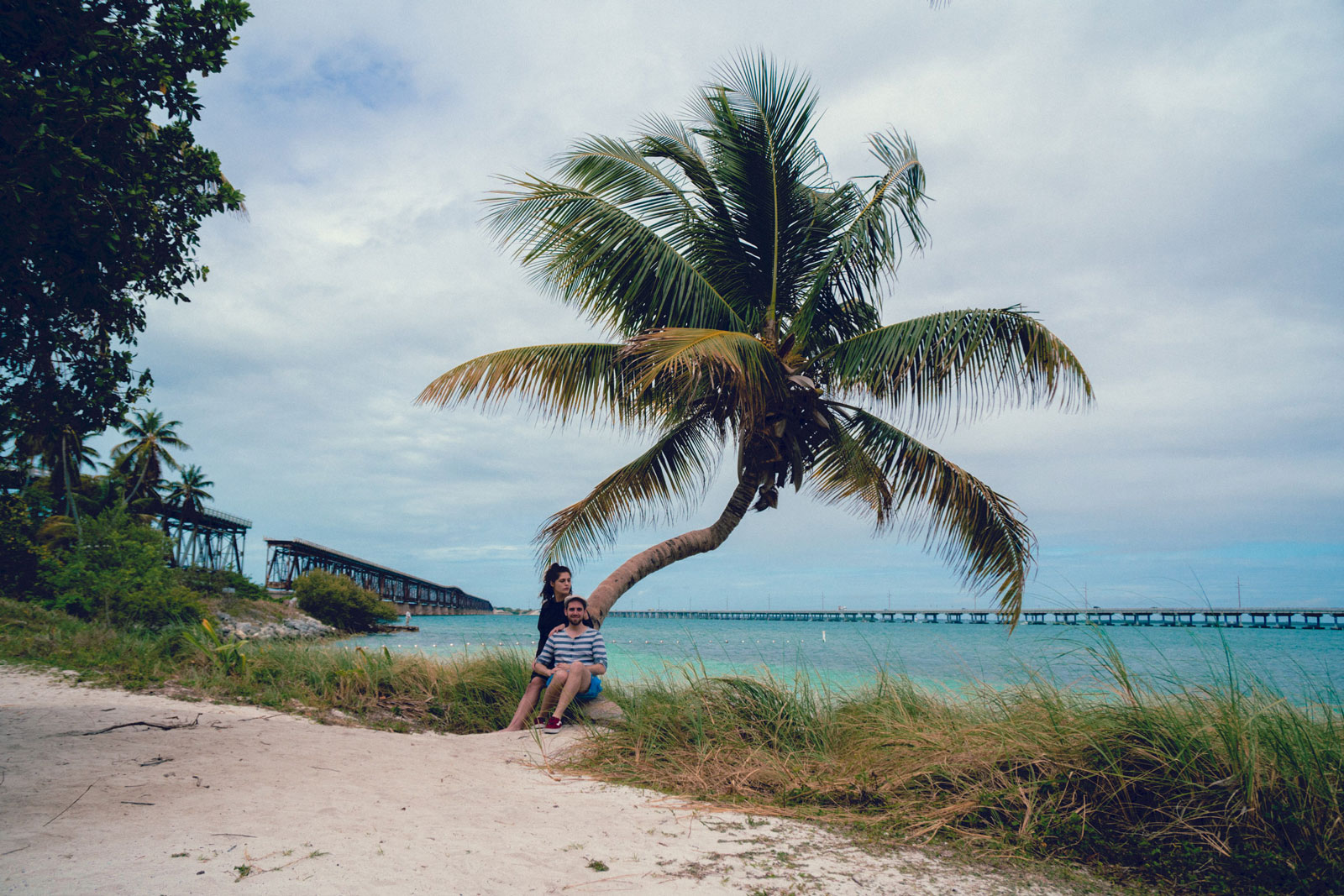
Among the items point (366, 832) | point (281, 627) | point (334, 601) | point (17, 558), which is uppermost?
point (17, 558)

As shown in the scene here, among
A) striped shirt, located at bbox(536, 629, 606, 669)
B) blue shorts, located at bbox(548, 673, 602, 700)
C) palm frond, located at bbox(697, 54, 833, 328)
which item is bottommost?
blue shorts, located at bbox(548, 673, 602, 700)

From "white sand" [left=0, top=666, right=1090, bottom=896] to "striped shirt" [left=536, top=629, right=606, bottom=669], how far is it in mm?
1348

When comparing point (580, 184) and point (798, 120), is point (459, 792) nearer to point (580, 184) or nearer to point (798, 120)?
point (580, 184)

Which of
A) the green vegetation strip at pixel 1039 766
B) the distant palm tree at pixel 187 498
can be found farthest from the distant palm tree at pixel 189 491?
the green vegetation strip at pixel 1039 766

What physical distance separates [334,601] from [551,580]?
144ft

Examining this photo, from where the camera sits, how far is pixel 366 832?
3.70 metres

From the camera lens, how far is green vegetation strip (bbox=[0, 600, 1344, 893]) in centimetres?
362

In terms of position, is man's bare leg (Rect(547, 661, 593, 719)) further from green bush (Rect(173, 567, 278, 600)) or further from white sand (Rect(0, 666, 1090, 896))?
green bush (Rect(173, 567, 278, 600))

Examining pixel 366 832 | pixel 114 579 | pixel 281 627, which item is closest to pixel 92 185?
pixel 366 832

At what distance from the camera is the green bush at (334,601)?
46094mm

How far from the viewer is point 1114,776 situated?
4.11 m

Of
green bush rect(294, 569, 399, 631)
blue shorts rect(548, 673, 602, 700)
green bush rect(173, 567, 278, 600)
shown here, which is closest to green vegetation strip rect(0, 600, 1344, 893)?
blue shorts rect(548, 673, 602, 700)

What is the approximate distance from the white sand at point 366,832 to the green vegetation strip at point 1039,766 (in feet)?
1.67

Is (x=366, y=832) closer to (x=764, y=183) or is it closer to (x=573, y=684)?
(x=573, y=684)
